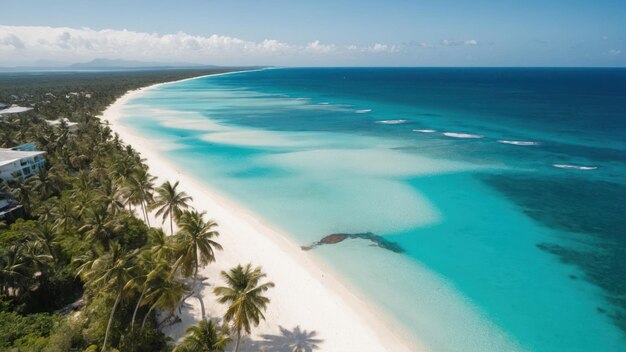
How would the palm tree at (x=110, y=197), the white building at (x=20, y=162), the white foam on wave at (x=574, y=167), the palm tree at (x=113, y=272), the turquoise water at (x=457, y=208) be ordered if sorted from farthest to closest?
the white foam on wave at (x=574, y=167) → the white building at (x=20, y=162) → the palm tree at (x=110, y=197) → the turquoise water at (x=457, y=208) → the palm tree at (x=113, y=272)

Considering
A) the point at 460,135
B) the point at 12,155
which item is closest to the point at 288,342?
the point at 12,155

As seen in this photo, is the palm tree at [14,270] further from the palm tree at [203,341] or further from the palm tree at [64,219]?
the palm tree at [203,341]

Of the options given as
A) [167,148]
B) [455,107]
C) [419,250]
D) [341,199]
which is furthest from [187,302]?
[455,107]

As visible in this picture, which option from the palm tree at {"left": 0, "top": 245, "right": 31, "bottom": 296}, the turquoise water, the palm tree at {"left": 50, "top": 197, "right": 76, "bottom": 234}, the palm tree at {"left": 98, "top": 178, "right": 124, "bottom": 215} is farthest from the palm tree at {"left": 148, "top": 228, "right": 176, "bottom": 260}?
the turquoise water

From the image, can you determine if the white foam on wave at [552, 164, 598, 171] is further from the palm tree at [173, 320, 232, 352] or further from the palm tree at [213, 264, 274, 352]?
the palm tree at [173, 320, 232, 352]

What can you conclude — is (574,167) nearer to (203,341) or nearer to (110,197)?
(203,341)

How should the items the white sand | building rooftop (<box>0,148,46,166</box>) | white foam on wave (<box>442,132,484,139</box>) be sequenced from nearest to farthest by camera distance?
1. the white sand
2. building rooftop (<box>0,148,46,166</box>)
3. white foam on wave (<box>442,132,484,139</box>)

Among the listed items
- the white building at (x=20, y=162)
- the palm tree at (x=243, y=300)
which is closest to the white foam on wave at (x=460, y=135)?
the palm tree at (x=243, y=300)
